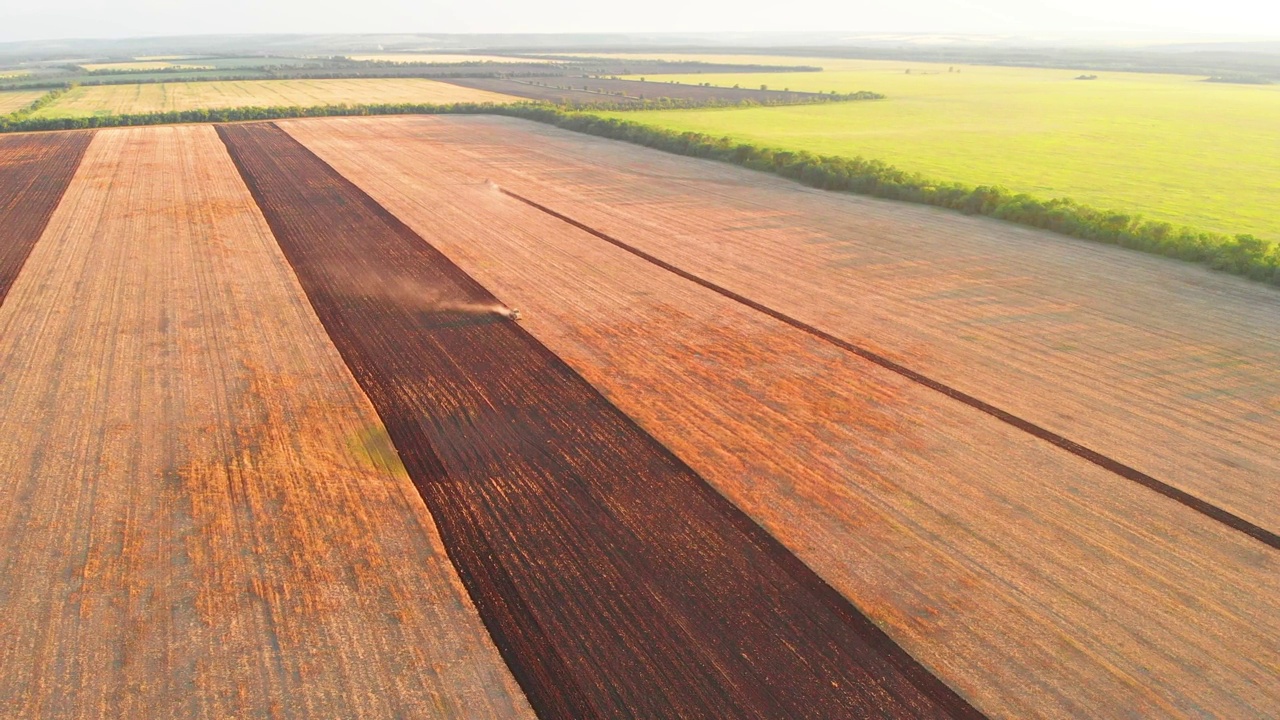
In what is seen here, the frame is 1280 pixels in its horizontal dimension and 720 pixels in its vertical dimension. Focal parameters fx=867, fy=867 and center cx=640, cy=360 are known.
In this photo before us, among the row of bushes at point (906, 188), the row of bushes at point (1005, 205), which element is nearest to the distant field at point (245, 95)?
the row of bushes at point (906, 188)

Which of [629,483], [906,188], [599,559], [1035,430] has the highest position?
[906,188]

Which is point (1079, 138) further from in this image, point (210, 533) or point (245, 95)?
point (245, 95)

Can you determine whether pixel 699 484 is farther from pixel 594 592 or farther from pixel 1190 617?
pixel 1190 617

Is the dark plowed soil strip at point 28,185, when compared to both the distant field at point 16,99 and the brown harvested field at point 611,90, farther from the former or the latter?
the brown harvested field at point 611,90

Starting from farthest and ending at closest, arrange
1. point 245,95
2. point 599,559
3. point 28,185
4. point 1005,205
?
point 245,95, point 28,185, point 1005,205, point 599,559

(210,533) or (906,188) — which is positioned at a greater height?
(906,188)

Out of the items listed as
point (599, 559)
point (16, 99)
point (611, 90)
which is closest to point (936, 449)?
point (599, 559)

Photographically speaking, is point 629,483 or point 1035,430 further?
point 1035,430

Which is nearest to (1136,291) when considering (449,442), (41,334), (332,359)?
(449,442)
